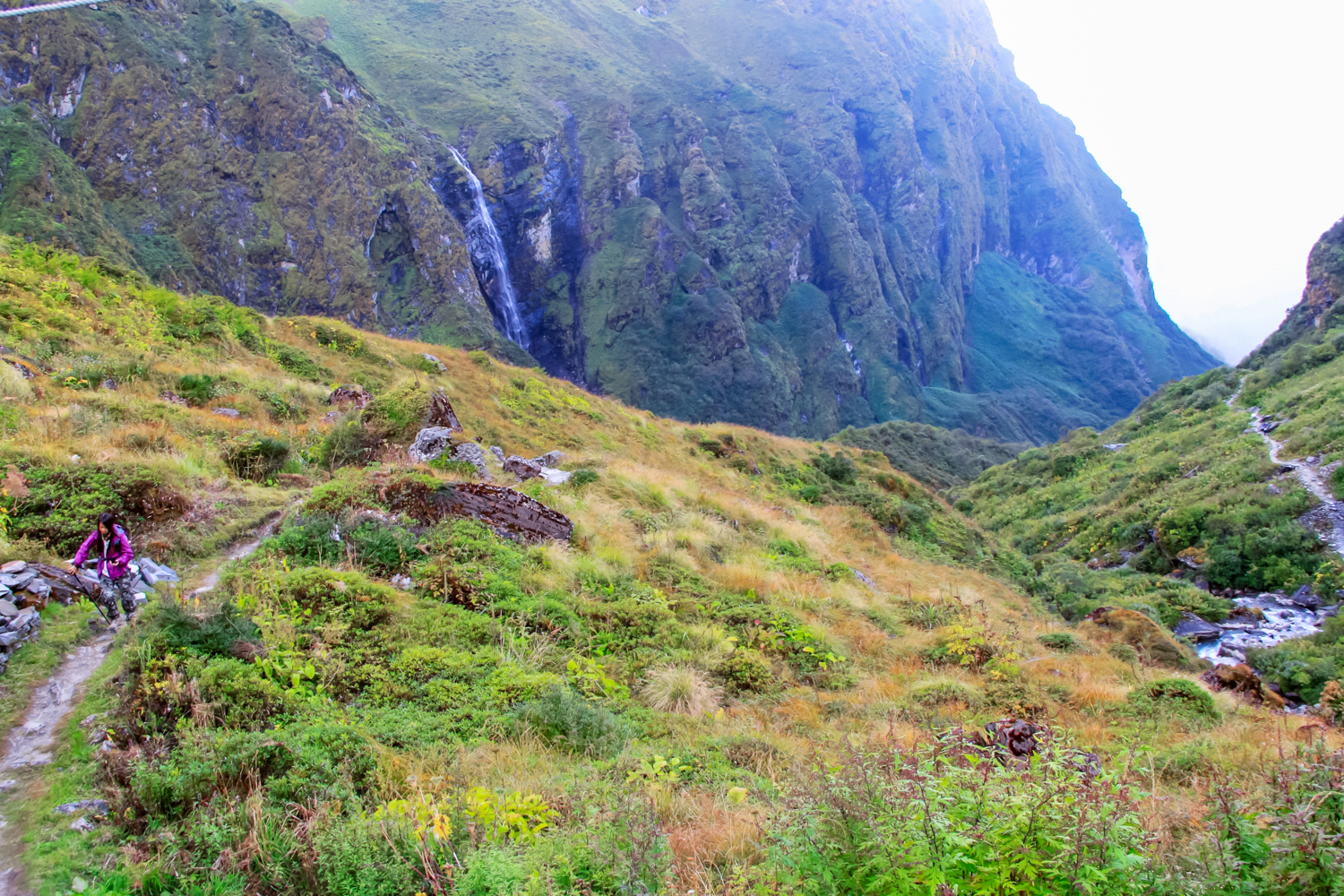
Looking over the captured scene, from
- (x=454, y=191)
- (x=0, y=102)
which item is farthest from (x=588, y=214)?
(x=0, y=102)

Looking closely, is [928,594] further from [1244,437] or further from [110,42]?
[110,42]

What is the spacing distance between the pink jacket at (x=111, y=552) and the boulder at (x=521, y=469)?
6106mm

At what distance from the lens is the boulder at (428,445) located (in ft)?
33.2

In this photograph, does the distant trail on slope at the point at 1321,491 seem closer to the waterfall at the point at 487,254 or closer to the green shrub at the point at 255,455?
the green shrub at the point at 255,455

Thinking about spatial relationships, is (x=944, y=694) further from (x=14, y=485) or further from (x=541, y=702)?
(x=14, y=485)

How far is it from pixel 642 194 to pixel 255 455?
113372mm

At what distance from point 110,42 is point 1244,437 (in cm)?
9833

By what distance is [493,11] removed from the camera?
123m

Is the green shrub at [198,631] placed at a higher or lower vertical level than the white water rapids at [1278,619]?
lower

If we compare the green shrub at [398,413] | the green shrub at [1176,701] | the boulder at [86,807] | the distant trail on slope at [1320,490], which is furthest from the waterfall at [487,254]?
the boulder at [86,807]

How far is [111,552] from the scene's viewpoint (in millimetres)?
5543

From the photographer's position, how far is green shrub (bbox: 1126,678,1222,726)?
262 inches

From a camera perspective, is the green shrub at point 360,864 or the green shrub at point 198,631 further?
the green shrub at point 198,631

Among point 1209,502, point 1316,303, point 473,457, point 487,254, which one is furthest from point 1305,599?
point 487,254
